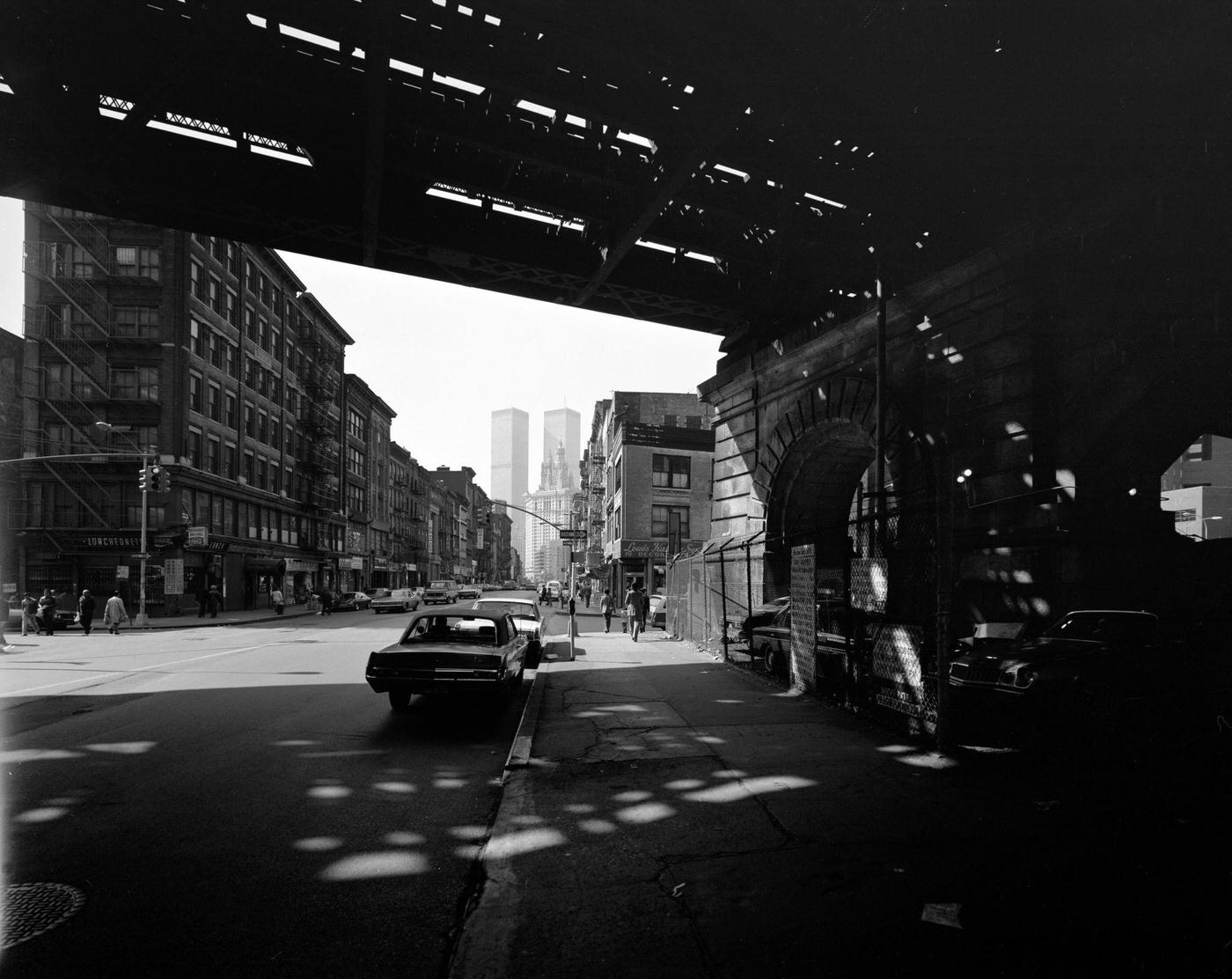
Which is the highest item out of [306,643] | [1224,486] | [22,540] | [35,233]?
[35,233]

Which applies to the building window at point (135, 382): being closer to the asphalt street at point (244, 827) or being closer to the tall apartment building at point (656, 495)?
the tall apartment building at point (656, 495)

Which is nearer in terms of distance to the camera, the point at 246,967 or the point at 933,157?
the point at 246,967

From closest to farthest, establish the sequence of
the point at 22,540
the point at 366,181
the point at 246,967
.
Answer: the point at 246,967 → the point at 366,181 → the point at 22,540

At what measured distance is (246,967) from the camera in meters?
3.71

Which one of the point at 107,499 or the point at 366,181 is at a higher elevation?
the point at 366,181

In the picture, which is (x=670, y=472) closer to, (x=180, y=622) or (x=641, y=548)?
(x=641, y=548)

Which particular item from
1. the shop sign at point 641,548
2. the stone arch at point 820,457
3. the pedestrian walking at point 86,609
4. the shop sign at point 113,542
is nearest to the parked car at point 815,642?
the stone arch at point 820,457

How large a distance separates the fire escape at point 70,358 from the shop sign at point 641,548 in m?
28.7

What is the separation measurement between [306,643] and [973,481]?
720 inches

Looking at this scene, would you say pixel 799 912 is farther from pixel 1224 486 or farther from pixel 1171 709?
pixel 1224 486

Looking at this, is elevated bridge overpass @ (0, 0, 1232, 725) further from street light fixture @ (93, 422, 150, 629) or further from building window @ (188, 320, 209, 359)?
building window @ (188, 320, 209, 359)

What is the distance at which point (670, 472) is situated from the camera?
5341 cm

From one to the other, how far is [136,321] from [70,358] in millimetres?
3659

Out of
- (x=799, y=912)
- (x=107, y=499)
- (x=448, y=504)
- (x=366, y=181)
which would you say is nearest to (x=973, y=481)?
(x=799, y=912)
